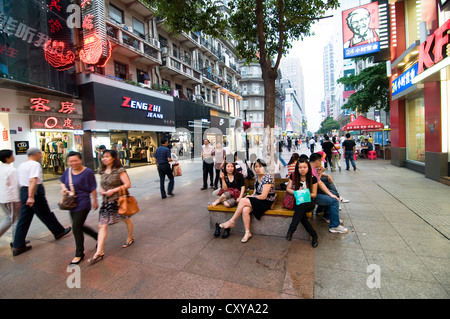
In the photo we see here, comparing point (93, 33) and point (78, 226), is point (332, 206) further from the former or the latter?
point (93, 33)

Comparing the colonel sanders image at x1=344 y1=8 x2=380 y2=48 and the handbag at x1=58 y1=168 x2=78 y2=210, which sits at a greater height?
the colonel sanders image at x1=344 y1=8 x2=380 y2=48

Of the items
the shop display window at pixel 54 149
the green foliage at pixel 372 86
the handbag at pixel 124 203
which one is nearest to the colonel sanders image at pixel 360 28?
the green foliage at pixel 372 86

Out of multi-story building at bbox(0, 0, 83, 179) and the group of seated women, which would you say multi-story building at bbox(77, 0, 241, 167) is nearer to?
multi-story building at bbox(0, 0, 83, 179)

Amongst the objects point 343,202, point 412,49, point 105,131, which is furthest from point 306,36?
point 105,131

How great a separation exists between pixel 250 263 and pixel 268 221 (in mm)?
1038

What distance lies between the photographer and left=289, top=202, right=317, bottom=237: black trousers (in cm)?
369

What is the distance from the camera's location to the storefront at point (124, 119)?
1286cm

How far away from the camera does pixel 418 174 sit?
31.1 ft

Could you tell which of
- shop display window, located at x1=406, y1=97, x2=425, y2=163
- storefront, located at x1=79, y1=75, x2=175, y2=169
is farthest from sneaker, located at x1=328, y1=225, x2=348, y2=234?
storefront, located at x1=79, y1=75, x2=175, y2=169

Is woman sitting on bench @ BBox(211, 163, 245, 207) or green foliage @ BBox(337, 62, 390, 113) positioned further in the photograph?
green foliage @ BBox(337, 62, 390, 113)

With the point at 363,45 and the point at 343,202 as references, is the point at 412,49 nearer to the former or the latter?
the point at 363,45

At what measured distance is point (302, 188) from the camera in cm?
388

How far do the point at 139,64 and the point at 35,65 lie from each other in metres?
8.65

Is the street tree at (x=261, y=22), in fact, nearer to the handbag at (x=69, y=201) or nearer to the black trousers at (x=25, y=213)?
the handbag at (x=69, y=201)
